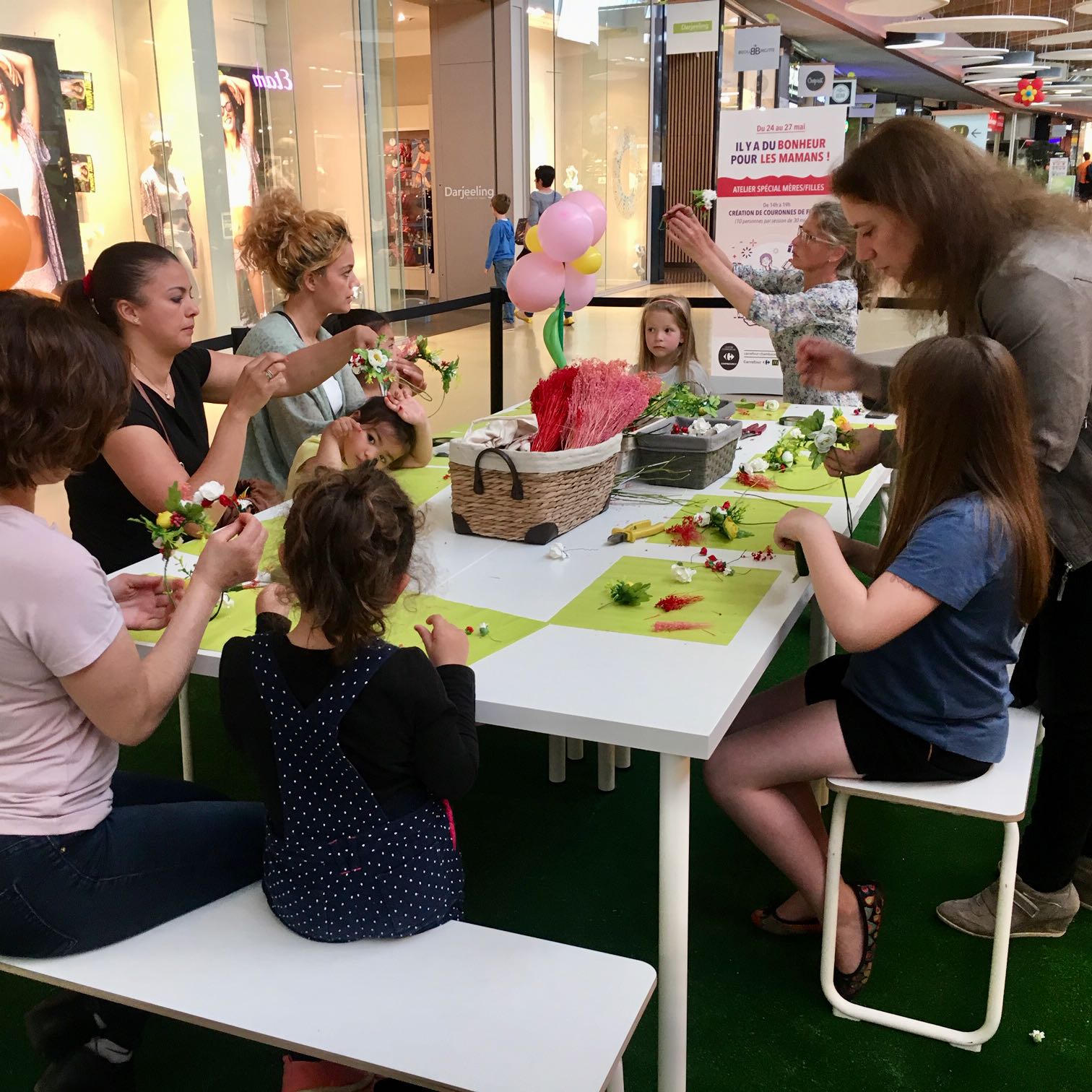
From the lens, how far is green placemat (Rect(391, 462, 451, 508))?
2.56 metres

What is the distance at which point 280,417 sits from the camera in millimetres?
2969

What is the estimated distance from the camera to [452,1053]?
1.18m

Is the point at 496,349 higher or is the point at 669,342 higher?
the point at 669,342

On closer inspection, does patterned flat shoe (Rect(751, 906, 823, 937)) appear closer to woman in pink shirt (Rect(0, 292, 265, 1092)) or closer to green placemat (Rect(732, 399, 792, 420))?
woman in pink shirt (Rect(0, 292, 265, 1092))

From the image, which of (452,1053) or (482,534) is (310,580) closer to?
(452,1053)

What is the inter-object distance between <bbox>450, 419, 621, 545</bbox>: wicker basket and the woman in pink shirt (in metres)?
0.65

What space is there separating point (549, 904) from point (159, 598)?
105 cm

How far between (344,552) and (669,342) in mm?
2675

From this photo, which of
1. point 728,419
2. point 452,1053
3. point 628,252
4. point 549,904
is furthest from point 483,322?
point 452,1053

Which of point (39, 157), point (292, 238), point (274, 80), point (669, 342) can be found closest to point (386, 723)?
point (292, 238)

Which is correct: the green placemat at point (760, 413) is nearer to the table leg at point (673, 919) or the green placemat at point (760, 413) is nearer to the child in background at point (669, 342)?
the child in background at point (669, 342)

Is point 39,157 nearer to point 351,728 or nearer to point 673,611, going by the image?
point 673,611

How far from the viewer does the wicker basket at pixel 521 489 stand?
2113 millimetres

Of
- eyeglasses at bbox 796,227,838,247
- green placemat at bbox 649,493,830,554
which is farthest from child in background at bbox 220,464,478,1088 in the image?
eyeglasses at bbox 796,227,838,247
